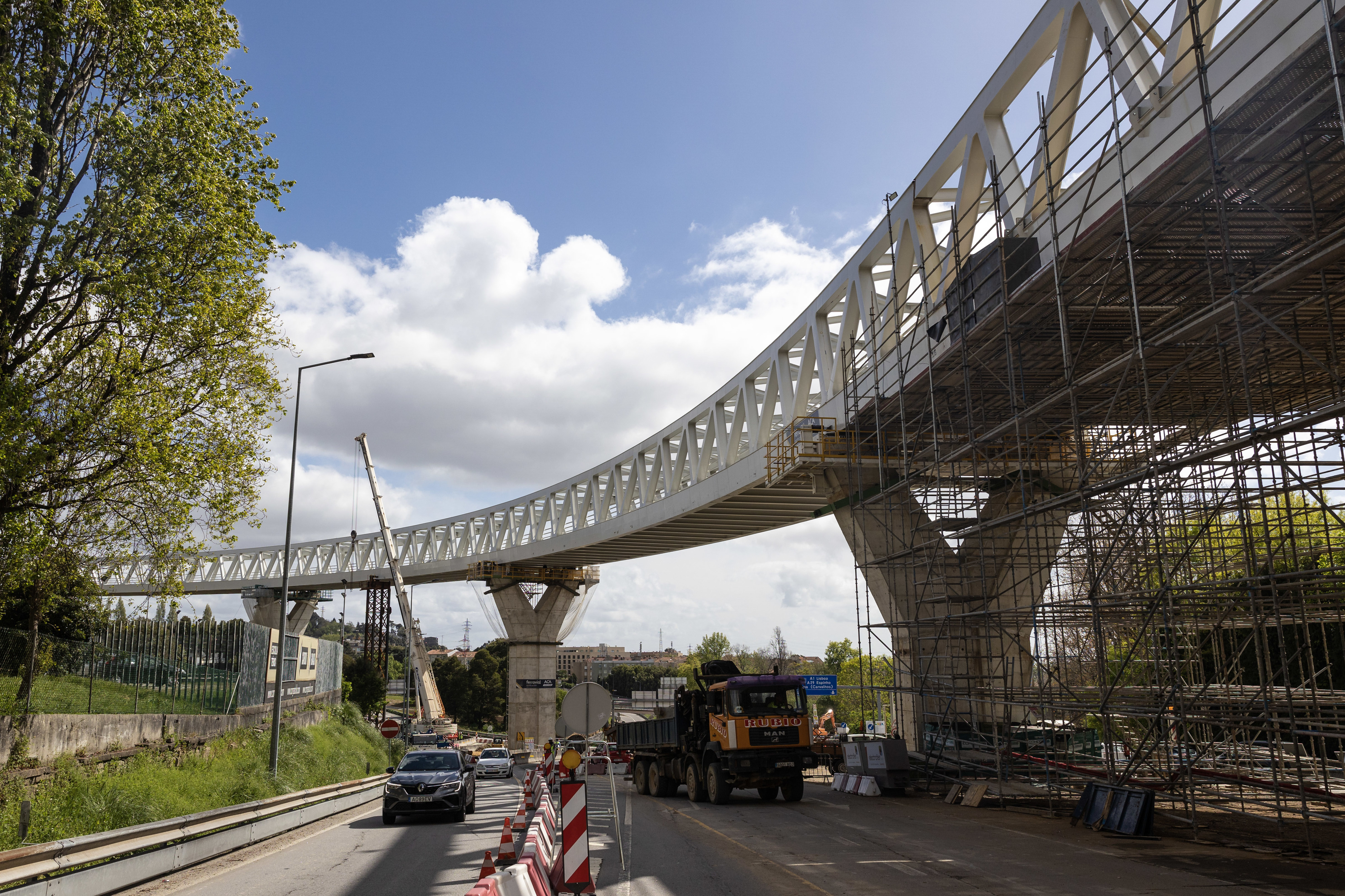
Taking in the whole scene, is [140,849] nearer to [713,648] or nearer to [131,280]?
[131,280]

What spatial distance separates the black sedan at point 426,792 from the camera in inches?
675

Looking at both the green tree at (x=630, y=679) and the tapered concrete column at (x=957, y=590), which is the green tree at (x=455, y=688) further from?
the tapered concrete column at (x=957, y=590)

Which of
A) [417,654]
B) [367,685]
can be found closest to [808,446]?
[417,654]

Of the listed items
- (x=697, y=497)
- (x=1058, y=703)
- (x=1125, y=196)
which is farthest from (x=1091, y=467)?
(x=697, y=497)

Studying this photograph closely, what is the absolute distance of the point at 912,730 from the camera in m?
25.7

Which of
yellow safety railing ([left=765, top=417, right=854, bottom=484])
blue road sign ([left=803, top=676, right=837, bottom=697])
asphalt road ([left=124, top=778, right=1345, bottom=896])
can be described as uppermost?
yellow safety railing ([left=765, top=417, right=854, bottom=484])

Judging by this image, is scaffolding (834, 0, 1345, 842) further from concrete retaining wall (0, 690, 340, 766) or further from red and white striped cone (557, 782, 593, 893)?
concrete retaining wall (0, 690, 340, 766)

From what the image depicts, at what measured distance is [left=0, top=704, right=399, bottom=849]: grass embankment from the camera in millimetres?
13117

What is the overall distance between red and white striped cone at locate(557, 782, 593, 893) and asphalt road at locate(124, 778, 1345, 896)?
2.94 feet

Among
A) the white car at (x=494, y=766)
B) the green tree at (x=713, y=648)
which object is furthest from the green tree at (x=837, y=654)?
the white car at (x=494, y=766)

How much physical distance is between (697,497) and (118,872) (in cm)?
2362

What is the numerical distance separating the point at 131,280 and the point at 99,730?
30.0 feet

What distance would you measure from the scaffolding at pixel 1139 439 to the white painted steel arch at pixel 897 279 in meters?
0.17

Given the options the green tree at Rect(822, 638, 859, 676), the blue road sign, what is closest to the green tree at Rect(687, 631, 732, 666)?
the green tree at Rect(822, 638, 859, 676)
